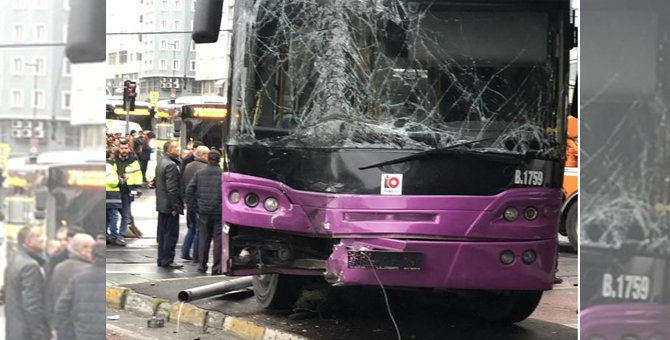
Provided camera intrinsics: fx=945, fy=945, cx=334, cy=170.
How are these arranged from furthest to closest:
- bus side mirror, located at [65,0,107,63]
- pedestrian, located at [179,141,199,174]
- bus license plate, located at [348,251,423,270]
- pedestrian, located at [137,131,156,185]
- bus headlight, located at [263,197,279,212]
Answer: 1. pedestrian, located at [137,131,156,185]
2. pedestrian, located at [179,141,199,174]
3. bus headlight, located at [263,197,279,212]
4. bus license plate, located at [348,251,423,270]
5. bus side mirror, located at [65,0,107,63]

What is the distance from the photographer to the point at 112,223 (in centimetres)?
1322

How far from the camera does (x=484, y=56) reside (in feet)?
21.9

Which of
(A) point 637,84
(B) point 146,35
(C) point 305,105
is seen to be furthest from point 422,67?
(B) point 146,35

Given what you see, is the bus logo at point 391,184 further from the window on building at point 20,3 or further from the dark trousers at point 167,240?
the dark trousers at point 167,240

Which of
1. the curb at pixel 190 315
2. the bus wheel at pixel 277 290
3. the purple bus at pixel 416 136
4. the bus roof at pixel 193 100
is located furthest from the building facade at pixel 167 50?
the purple bus at pixel 416 136

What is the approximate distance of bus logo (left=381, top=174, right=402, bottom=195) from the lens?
648cm

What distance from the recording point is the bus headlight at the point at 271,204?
22.6 ft

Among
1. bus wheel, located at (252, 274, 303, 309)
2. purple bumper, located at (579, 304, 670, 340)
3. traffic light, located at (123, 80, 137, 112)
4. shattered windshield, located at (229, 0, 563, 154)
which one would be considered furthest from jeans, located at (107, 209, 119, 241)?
purple bumper, located at (579, 304, 670, 340)

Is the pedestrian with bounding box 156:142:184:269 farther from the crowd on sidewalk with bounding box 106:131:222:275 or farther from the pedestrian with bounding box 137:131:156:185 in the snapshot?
the pedestrian with bounding box 137:131:156:185

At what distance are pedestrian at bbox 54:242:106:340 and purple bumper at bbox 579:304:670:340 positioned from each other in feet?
5.05

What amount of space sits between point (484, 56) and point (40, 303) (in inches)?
175

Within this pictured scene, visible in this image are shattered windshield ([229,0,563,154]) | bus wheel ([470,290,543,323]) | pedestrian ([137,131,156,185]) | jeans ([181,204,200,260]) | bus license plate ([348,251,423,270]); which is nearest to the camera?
bus license plate ([348,251,423,270])

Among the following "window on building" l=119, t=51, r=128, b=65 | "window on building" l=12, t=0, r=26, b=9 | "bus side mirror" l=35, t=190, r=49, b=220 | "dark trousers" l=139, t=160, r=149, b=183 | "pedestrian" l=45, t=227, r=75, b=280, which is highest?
"window on building" l=119, t=51, r=128, b=65

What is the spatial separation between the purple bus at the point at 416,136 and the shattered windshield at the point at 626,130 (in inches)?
132
